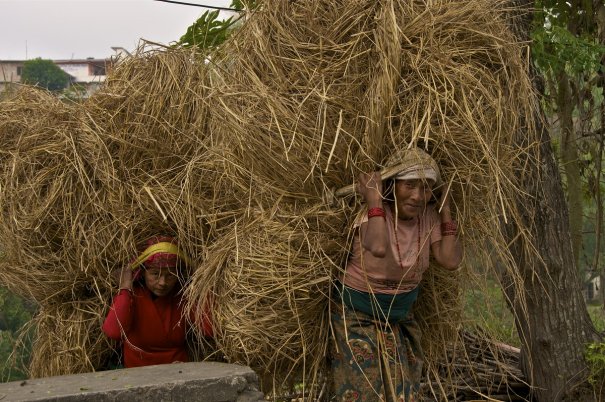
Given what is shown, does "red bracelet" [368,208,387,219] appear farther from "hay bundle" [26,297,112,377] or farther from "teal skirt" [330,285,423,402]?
"hay bundle" [26,297,112,377]

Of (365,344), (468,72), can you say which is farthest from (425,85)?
(365,344)

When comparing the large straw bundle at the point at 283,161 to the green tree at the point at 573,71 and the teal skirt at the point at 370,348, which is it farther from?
the green tree at the point at 573,71

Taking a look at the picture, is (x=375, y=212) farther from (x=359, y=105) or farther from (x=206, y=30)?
(x=206, y=30)

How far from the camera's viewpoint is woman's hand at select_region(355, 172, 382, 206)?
290 cm

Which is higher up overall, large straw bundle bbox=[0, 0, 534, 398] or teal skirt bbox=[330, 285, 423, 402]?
large straw bundle bbox=[0, 0, 534, 398]

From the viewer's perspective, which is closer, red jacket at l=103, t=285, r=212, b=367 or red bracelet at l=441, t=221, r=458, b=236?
red bracelet at l=441, t=221, r=458, b=236

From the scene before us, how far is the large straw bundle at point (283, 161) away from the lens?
9.63ft

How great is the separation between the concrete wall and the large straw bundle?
21 cm

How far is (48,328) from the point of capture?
3611 mm

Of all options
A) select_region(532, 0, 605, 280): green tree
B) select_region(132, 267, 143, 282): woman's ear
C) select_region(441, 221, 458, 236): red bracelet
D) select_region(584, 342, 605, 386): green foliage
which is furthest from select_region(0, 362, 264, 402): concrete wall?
select_region(532, 0, 605, 280): green tree

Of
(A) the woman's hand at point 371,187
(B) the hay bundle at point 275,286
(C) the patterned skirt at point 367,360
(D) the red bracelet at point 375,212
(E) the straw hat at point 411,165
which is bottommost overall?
(C) the patterned skirt at point 367,360

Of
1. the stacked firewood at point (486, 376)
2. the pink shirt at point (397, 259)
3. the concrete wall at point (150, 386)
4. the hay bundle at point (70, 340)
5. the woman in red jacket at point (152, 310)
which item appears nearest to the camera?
the concrete wall at point (150, 386)

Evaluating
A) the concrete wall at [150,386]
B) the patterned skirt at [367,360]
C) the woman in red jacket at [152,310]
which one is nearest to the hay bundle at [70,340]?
the woman in red jacket at [152,310]

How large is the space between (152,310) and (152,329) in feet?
0.26
